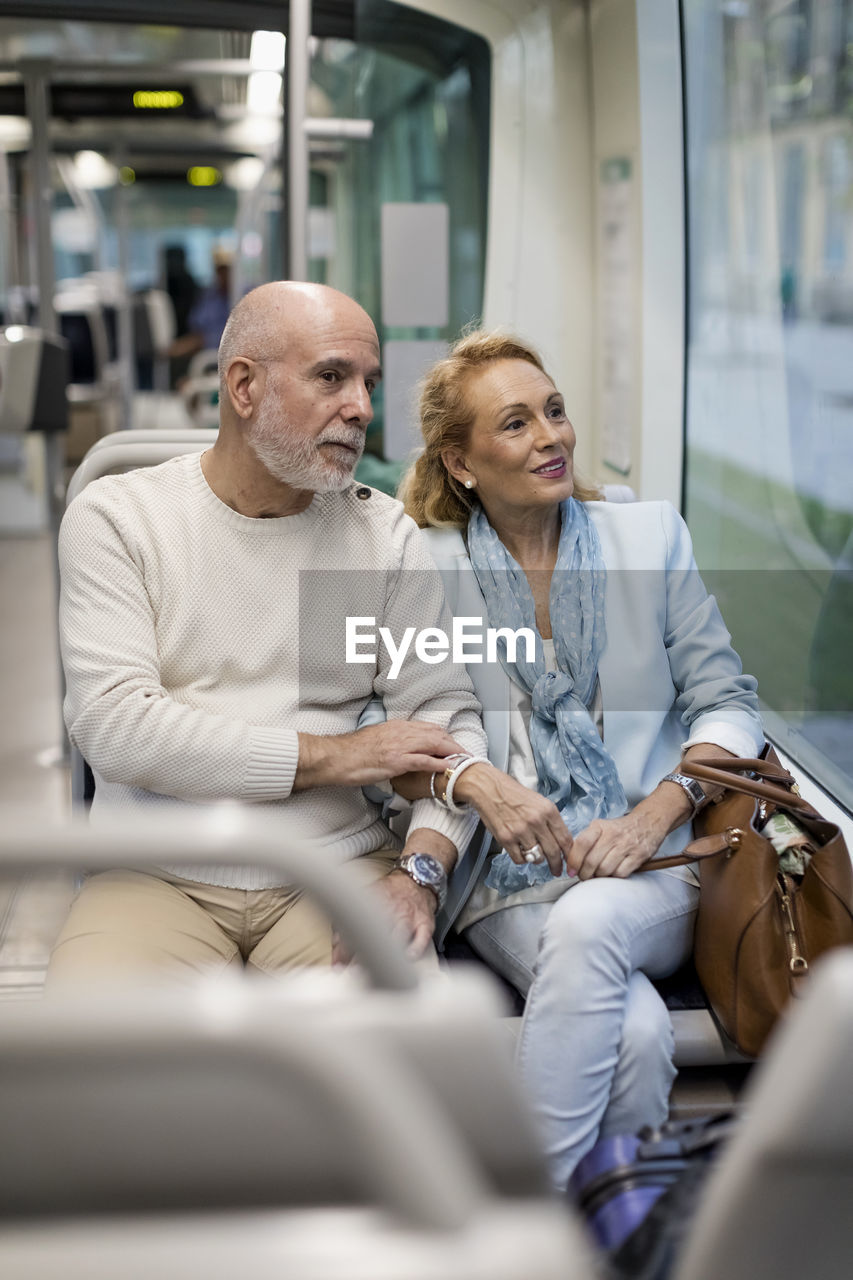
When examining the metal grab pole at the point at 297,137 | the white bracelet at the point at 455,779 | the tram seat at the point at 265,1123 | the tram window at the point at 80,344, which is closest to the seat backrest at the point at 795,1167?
the tram seat at the point at 265,1123

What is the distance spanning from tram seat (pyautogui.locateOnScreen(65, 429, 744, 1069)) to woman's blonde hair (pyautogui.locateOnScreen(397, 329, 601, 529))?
1.17 feet

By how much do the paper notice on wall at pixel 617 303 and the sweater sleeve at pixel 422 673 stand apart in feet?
5.88

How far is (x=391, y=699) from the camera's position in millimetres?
2160

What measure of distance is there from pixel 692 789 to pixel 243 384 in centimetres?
95

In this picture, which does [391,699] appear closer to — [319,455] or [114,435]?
[319,455]

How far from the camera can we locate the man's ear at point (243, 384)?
2.10 metres

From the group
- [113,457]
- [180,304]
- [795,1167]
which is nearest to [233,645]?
[113,457]

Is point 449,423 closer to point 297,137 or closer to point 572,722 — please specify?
point 572,722

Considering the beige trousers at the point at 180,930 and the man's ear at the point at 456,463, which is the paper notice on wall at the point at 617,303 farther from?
the beige trousers at the point at 180,930

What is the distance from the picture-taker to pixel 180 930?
193 centimetres

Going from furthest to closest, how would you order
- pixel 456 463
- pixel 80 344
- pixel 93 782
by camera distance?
pixel 80 344
pixel 93 782
pixel 456 463

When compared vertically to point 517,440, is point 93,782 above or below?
below

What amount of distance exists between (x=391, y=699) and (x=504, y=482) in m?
0.41

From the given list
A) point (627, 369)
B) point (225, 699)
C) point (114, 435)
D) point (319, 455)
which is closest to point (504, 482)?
point (319, 455)
